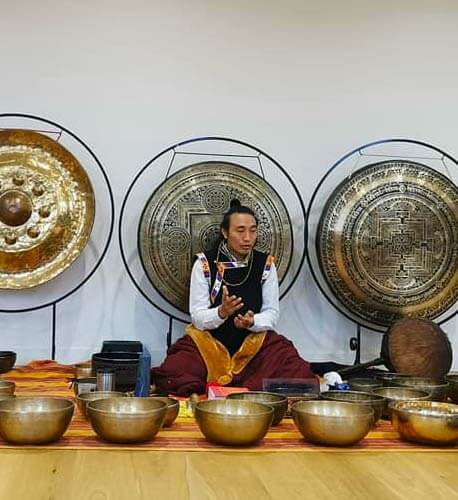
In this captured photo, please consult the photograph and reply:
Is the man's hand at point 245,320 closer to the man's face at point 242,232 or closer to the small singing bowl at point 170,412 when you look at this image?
the man's face at point 242,232

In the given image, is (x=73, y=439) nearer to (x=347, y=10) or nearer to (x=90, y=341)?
(x=90, y=341)

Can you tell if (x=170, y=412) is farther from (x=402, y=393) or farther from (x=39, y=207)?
(x=39, y=207)

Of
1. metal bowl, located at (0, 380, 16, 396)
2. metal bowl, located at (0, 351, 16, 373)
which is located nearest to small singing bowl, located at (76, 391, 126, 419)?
metal bowl, located at (0, 380, 16, 396)

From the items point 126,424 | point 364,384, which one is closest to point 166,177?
point 364,384

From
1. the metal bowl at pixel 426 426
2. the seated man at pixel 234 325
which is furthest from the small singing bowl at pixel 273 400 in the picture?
the seated man at pixel 234 325

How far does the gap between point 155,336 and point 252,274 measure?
700 millimetres

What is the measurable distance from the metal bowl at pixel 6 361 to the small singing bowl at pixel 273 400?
1.57m

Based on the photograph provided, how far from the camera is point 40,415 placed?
1.86 meters

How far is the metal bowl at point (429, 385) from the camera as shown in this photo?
2584mm

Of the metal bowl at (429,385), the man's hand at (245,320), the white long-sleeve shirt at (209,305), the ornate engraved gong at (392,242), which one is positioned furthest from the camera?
the ornate engraved gong at (392,242)

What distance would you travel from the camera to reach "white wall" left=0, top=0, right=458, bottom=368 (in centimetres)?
392

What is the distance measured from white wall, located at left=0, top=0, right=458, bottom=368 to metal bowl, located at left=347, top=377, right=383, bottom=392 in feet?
4.00

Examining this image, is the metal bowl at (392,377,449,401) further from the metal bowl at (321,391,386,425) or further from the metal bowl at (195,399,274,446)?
the metal bowl at (195,399,274,446)

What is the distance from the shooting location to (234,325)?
3.54m
